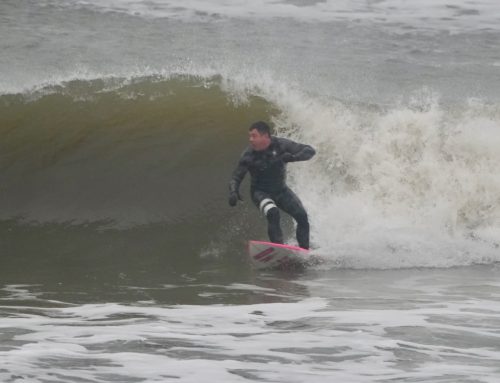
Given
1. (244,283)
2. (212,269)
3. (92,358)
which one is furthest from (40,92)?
(92,358)

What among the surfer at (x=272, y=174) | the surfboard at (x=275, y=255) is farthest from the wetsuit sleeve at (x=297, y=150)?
the surfboard at (x=275, y=255)

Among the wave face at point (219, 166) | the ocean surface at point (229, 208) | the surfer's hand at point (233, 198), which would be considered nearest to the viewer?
the ocean surface at point (229, 208)

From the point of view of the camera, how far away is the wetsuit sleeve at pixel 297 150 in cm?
1084

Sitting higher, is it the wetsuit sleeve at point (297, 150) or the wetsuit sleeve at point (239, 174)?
the wetsuit sleeve at point (297, 150)

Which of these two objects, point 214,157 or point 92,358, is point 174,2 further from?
point 92,358

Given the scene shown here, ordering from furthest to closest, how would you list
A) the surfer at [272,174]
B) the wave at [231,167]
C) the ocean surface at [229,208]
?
the wave at [231,167], the surfer at [272,174], the ocean surface at [229,208]

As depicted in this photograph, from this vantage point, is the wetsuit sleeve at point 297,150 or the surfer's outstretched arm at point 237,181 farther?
the wetsuit sleeve at point 297,150

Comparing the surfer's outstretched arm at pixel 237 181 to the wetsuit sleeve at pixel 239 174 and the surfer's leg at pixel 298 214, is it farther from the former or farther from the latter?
the surfer's leg at pixel 298 214

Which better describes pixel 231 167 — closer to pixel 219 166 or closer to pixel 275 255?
pixel 219 166

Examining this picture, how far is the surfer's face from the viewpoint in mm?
10759

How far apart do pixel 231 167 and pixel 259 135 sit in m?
2.96

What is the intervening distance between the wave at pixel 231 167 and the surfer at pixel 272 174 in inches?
19.2

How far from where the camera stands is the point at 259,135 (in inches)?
424

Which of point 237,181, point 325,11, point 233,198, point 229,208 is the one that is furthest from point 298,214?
point 325,11
